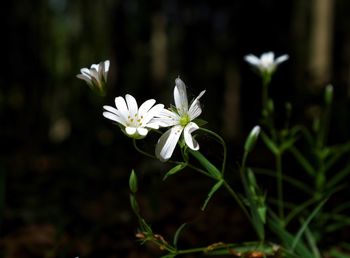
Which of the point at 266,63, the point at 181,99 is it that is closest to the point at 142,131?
the point at 181,99

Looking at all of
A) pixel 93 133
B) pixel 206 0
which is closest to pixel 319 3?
pixel 206 0

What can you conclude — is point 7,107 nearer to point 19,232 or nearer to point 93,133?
point 93,133

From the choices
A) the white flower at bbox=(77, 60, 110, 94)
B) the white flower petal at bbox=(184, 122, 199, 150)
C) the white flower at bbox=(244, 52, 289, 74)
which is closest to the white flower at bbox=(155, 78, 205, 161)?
the white flower petal at bbox=(184, 122, 199, 150)

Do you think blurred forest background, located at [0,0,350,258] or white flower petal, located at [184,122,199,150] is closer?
white flower petal, located at [184,122,199,150]

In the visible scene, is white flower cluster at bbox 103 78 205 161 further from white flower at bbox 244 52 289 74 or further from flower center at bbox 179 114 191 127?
white flower at bbox 244 52 289 74

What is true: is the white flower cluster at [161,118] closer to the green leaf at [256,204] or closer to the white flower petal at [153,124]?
the white flower petal at [153,124]

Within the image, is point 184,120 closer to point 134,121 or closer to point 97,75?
point 134,121

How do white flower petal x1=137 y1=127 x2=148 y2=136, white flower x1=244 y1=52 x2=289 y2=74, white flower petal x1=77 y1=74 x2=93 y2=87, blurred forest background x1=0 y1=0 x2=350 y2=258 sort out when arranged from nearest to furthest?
white flower petal x1=137 y1=127 x2=148 y2=136 < white flower petal x1=77 y1=74 x2=93 y2=87 < white flower x1=244 y1=52 x2=289 y2=74 < blurred forest background x1=0 y1=0 x2=350 y2=258

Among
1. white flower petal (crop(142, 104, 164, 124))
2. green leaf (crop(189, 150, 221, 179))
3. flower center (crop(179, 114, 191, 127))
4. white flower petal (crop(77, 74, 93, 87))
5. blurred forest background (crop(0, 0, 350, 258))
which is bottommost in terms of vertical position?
blurred forest background (crop(0, 0, 350, 258))
